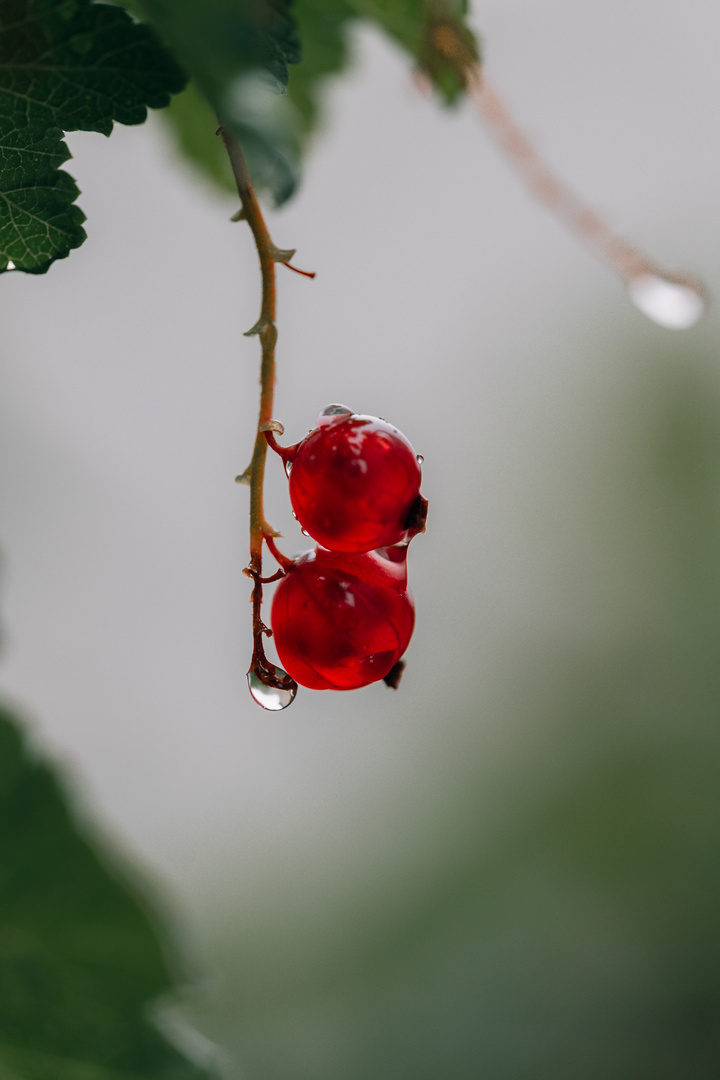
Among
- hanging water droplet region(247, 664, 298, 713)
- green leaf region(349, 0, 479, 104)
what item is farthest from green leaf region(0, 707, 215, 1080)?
green leaf region(349, 0, 479, 104)

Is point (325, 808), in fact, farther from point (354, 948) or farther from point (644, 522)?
point (644, 522)

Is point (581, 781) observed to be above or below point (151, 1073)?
above

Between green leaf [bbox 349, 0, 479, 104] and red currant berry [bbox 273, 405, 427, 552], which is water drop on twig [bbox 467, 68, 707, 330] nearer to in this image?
green leaf [bbox 349, 0, 479, 104]

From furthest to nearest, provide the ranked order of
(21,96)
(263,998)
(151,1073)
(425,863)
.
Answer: (425,863)
(263,998)
(151,1073)
(21,96)

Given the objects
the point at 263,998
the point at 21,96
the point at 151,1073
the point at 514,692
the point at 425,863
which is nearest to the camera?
the point at 21,96

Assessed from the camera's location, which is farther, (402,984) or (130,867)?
(402,984)

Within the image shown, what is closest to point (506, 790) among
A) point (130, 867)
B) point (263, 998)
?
point (263, 998)

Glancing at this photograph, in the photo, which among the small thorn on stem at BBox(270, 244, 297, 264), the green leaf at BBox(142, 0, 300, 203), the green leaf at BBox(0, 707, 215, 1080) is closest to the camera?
the green leaf at BBox(142, 0, 300, 203)
